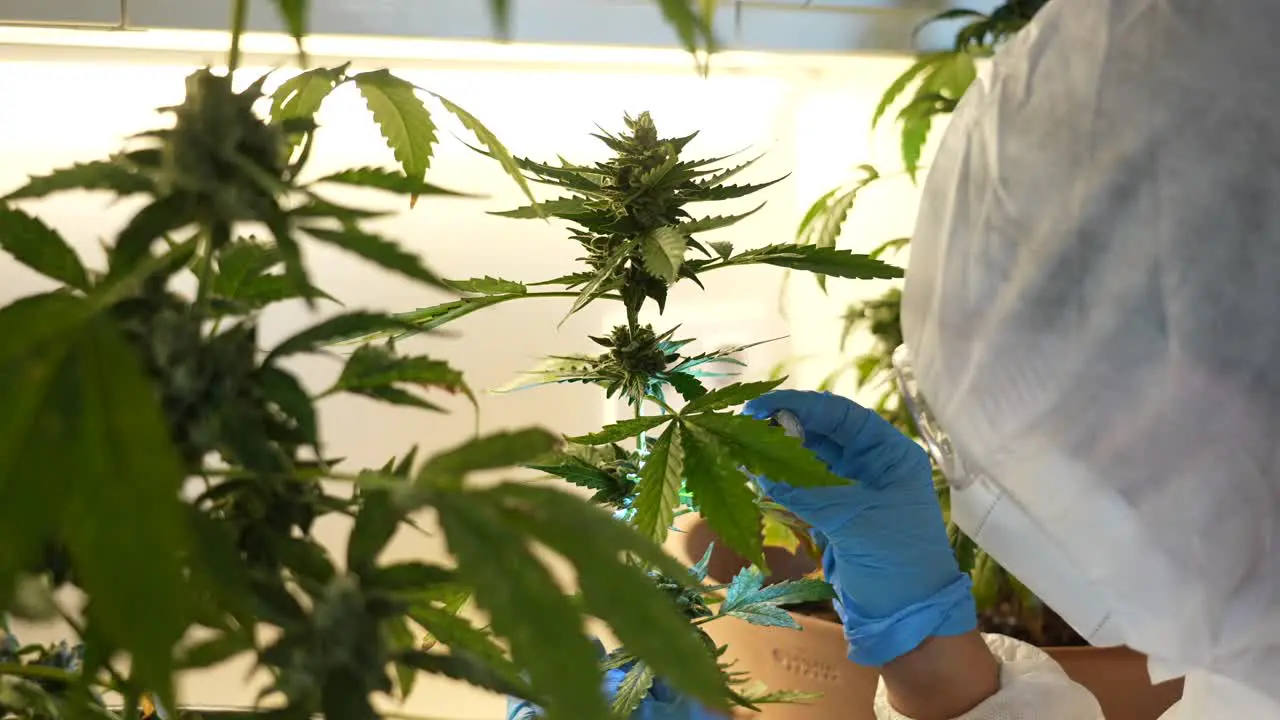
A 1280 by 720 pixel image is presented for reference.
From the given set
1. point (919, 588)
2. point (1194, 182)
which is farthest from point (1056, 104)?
point (919, 588)

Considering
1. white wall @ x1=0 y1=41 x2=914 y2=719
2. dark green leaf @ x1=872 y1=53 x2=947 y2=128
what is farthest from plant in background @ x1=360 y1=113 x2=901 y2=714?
dark green leaf @ x1=872 y1=53 x2=947 y2=128

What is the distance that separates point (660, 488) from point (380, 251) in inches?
10.0

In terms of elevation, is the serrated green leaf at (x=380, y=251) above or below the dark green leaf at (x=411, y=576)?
above

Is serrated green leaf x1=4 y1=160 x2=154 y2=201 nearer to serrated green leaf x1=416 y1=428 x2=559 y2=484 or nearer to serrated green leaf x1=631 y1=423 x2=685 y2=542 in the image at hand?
serrated green leaf x1=416 y1=428 x2=559 y2=484

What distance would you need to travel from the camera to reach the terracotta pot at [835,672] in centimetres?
86

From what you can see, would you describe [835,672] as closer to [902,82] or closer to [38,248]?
[902,82]

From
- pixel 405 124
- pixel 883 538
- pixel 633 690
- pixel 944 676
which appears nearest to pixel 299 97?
pixel 405 124

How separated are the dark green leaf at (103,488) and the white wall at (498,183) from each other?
0.70m

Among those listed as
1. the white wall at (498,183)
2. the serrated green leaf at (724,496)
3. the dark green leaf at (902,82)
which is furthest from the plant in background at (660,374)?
the dark green leaf at (902,82)

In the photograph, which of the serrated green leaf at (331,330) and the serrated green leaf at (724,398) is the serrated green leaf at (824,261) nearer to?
the serrated green leaf at (724,398)

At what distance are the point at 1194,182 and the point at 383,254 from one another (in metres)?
0.65

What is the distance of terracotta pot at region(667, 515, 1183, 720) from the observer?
2.82 ft

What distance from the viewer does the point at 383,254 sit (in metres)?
0.28

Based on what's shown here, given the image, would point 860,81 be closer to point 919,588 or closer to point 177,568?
point 919,588
